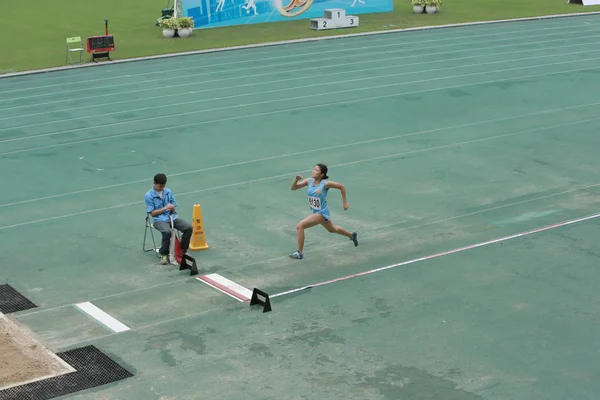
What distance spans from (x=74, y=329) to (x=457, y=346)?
466 centimetres

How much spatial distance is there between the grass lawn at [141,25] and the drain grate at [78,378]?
2163cm

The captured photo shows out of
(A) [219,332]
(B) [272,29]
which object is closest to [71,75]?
(B) [272,29]

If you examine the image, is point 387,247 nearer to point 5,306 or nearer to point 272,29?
point 5,306

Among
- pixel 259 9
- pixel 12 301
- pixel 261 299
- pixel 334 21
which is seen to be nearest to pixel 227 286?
pixel 261 299

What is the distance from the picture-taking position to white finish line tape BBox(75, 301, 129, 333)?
40.1ft

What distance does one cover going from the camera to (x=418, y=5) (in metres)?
42.4

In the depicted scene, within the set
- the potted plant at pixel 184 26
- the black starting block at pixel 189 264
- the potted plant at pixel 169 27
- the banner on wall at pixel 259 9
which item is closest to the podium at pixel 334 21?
the banner on wall at pixel 259 9

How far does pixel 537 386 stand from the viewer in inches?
412

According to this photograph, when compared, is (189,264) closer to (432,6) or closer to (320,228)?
(320,228)

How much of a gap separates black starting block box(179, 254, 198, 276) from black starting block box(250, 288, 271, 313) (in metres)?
1.52

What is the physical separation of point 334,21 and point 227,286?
88.6ft

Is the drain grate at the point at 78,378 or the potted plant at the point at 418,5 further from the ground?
the potted plant at the point at 418,5

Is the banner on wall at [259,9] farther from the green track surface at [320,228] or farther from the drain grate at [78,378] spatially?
the drain grate at [78,378]

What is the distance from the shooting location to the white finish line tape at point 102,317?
40.1 ft
